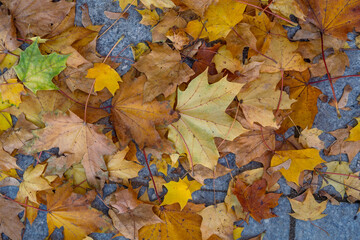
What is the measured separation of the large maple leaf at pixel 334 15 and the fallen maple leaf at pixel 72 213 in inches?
56.0

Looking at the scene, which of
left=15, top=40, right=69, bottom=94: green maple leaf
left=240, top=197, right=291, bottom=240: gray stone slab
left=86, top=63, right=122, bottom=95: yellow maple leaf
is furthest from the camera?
left=240, top=197, right=291, bottom=240: gray stone slab

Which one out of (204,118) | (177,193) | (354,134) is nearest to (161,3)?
(204,118)

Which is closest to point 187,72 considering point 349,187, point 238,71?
point 238,71

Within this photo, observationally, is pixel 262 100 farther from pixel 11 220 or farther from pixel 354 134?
pixel 11 220

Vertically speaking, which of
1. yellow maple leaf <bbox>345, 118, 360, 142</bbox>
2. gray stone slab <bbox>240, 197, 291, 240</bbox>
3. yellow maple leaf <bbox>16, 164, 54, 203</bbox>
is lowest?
gray stone slab <bbox>240, 197, 291, 240</bbox>

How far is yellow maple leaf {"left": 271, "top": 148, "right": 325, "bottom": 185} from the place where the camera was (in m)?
1.38

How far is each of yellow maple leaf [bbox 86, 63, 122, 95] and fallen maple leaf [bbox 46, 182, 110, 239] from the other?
548mm

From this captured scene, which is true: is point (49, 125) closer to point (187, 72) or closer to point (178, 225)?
point (187, 72)

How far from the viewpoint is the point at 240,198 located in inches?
57.4

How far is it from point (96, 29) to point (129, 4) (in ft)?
0.71

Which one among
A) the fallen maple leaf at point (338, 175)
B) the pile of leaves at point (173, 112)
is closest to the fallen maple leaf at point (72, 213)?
the pile of leaves at point (173, 112)

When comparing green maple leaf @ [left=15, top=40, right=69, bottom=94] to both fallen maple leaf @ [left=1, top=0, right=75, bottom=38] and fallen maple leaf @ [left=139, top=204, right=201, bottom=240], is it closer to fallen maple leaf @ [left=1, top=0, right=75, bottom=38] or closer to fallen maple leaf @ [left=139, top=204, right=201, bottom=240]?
fallen maple leaf @ [left=1, top=0, right=75, bottom=38]

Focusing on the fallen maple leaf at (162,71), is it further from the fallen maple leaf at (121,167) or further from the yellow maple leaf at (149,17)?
the fallen maple leaf at (121,167)

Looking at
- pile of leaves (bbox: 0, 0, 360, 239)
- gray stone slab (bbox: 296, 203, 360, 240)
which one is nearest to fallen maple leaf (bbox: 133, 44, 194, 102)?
pile of leaves (bbox: 0, 0, 360, 239)
